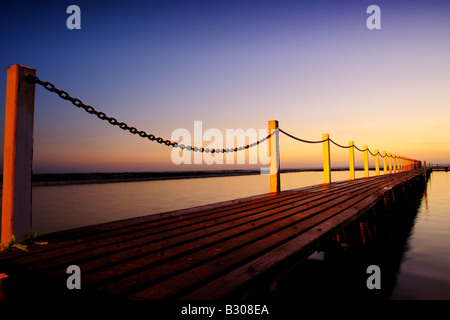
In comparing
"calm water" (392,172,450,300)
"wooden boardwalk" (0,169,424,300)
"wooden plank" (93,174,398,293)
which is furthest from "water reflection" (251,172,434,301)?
"wooden boardwalk" (0,169,424,300)

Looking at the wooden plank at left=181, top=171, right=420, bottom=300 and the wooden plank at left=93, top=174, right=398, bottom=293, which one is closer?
the wooden plank at left=181, top=171, right=420, bottom=300

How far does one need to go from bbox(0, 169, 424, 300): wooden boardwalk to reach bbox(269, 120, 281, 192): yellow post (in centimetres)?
303

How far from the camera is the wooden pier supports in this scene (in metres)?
2.42

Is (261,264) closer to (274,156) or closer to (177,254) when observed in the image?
(177,254)

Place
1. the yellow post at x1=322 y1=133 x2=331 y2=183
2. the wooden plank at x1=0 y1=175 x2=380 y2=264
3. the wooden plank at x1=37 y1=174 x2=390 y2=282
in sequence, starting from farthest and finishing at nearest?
the yellow post at x1=322 y1=133 x2=331 y2=183 < the wooden plank at x1=0 y1=175 x2=380 y2=264 < the wooden plank at x1=37 y1=174 x2=390 y2=282

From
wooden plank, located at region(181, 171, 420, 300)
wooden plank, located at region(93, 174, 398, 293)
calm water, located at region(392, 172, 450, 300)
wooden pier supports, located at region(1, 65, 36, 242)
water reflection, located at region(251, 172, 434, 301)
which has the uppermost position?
wooden pier supports, located at region(1, 65, 36, 242)

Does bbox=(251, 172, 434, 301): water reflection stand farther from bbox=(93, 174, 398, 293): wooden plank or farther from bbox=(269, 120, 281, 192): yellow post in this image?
bbox=(269, 120, 281, 192): yellow post

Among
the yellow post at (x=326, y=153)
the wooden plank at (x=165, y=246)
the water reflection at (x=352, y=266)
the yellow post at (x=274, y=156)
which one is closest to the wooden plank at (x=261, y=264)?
the wooden plank at (x=165, y=246)

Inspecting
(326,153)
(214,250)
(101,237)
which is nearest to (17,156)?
(101,237)

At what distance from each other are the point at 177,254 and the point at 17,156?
1.69 meters

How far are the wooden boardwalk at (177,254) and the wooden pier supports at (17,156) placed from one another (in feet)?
0.90

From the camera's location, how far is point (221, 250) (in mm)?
2068

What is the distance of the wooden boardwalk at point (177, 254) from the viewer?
146 cm
